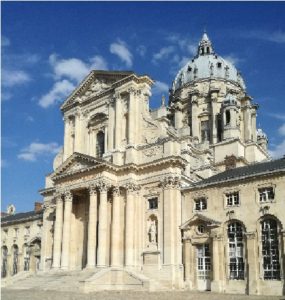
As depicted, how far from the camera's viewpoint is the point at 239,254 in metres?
38.6

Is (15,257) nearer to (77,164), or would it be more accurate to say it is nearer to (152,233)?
(77,164)

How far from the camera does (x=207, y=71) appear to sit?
3061 inches

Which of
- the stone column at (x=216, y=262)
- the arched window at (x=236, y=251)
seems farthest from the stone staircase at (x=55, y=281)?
the arched window at (x=236, y=251)

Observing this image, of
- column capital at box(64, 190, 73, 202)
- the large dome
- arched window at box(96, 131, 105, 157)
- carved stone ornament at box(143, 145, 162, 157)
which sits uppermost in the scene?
the large dome

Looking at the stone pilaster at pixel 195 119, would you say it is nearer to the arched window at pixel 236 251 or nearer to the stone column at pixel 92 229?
the stone column at pixel 92 229

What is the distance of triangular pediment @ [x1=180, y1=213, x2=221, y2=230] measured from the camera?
4006 cm

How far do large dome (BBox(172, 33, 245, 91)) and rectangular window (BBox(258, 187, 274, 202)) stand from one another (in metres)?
41.1

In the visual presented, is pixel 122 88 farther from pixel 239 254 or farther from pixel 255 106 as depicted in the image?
pixel 255 106

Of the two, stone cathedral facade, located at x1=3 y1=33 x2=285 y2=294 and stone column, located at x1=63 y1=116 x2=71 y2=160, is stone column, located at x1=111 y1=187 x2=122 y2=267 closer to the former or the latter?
stone cathedral facade, located at x1=3 y1=33 x2=285 y2=294

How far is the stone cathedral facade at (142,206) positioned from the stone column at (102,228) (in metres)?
0.10

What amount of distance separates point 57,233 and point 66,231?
1930mm

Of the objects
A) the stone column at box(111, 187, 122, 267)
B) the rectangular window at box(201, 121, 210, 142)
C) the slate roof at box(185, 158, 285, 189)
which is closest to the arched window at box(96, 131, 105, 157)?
the stone column at box(111, 187, 122, 267)

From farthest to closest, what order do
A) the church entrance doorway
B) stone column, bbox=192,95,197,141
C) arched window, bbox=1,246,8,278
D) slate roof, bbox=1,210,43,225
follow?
stone column, bbox=192,95,197,141, arched window, bbox=1,246,8,278, slate roof, bbox=1,210,43,225, the church entrance doorway

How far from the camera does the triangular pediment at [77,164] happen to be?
45.5 meters
